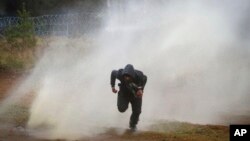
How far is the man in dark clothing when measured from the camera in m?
10.2

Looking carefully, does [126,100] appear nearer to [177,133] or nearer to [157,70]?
[177,133]

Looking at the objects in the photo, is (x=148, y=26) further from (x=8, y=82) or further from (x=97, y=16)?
(x=8, y=82)

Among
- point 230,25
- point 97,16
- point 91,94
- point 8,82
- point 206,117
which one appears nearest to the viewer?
point 206,117

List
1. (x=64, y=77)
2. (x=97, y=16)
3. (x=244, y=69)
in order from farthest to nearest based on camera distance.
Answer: (x=97, y=16) → (x=244, y=69) → (x=64, y=77)

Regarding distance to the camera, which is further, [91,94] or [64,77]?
[64,77]

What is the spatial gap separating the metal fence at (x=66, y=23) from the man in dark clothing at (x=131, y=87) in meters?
20.7

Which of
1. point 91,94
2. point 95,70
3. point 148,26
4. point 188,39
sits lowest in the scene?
point 91,94

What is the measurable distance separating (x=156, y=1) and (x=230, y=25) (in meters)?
7.31

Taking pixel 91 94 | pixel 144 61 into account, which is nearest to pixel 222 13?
pixel 144 61

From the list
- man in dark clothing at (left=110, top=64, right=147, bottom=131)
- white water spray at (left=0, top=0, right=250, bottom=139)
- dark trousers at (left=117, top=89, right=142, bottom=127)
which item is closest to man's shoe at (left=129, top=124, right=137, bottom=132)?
man in dark clothing at (left=110, top=64, right=147, bottom=131)

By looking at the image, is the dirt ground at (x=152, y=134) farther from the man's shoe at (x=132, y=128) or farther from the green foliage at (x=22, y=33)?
the green foliage at (x=22, y=33)

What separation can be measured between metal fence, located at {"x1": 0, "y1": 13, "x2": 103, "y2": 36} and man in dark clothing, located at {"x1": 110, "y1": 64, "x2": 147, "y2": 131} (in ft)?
67.8

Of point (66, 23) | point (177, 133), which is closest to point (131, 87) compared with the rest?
point (177, 133)

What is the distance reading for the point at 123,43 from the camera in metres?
27.1
